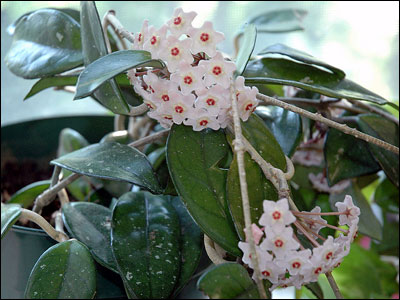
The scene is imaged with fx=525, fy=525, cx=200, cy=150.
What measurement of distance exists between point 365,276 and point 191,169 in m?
0.53

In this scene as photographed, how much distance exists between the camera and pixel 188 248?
0.55m

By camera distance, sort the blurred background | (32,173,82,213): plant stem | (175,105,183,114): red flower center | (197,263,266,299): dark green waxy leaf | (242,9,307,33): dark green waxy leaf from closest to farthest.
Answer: (197,263,266,299): dark green waxy leaf
(175,105,183,114): red flower center
(32,173,82,213): plant stem
(242,9,307,33): dark green waxy leaf
the blurred background

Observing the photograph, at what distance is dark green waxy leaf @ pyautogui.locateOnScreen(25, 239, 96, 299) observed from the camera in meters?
0.45

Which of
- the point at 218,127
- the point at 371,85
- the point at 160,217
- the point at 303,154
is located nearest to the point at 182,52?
the point at 218,127

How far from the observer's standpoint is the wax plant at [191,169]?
416 mm

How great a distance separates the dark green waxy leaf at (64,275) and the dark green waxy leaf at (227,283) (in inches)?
5.1

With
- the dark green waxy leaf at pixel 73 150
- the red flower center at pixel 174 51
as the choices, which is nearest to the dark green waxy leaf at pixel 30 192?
the dark green waxy leaf at pixel 73 150

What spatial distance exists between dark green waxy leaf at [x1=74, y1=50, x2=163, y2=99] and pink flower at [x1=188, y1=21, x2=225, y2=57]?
4 centimetres

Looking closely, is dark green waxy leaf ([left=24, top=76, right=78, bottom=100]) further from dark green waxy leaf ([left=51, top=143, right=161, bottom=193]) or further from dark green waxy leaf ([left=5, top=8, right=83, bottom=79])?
dark green waxy leaf ([left=51, top=143, right=161, bottom=193])

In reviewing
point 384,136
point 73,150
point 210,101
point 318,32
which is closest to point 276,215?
point 210,101

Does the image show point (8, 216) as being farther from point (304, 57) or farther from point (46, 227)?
point (304, 57)

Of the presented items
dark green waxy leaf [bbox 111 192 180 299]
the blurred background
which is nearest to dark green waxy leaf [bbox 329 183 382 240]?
dark green waxy leaf [bbox 111 192 180 299]

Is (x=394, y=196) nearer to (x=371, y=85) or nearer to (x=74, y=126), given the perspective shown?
(x=371, y=85)

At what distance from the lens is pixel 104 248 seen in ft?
1.84
